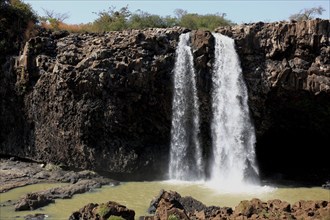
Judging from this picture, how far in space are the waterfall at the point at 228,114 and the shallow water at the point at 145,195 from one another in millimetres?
2149

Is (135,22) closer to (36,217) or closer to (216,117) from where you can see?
(216,117)

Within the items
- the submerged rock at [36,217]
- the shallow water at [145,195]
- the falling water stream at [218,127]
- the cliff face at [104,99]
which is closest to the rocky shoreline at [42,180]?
the shallow water at [145,195]

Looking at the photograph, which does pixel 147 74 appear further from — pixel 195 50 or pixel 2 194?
pixel 2 194

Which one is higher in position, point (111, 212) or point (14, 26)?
point (14, 26)

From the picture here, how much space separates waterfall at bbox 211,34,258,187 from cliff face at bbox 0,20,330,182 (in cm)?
43

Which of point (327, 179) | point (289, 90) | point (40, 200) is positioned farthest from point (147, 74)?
point (327, 179)

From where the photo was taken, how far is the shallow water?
52.3 ft

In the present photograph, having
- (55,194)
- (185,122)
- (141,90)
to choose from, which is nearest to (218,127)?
(185,122)

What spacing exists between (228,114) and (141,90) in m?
4.66

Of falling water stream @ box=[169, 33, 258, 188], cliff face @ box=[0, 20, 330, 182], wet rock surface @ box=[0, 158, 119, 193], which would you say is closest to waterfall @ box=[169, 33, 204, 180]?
falling water stream @ box=[169, 33, 258, 188]

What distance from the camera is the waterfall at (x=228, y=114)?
22219mm

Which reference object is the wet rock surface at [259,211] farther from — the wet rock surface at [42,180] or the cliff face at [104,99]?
the cliff face at [104,99]

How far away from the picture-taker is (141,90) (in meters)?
22.3

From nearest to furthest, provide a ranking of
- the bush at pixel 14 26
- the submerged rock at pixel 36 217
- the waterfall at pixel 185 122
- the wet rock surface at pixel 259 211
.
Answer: the wet rock surface at pixel 259 211, the submerged rock at pixel 36 217, the waterfall at pixel 185 122, the bush at pixel 14 26
